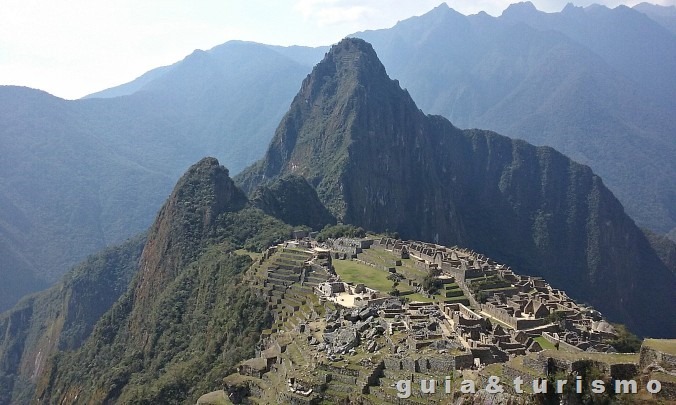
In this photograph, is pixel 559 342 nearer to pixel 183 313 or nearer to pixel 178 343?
pixel 178 343

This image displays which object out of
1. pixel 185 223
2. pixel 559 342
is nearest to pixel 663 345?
pixel 559 342

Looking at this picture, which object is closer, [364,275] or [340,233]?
[364,275]

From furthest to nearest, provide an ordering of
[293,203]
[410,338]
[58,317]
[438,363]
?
[58,317]
[293,203]
[410,338]
[438,363]

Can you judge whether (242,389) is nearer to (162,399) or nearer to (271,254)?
(162,399)

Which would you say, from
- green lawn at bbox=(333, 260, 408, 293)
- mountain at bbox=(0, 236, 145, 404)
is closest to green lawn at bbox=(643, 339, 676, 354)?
green lawn at bbox=(333, 260, 408, 293)

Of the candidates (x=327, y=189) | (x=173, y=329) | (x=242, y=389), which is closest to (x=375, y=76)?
(x=327, y=189)

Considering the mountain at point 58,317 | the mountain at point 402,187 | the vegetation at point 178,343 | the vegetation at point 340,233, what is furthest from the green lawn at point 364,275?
the mountain at point 402,187

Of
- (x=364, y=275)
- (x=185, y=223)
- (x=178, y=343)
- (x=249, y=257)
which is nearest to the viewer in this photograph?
(x=364, y=275)
